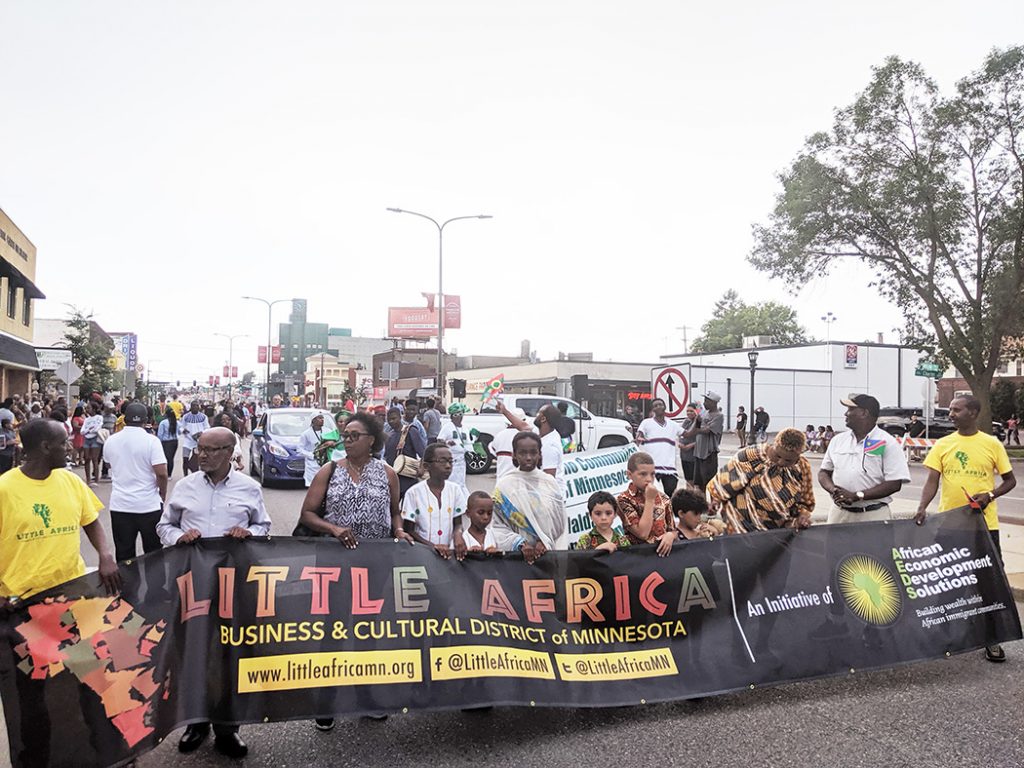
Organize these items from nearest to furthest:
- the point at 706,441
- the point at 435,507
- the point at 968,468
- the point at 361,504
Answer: the point at 361,504 → the point at 435,507 → the point at 968,468 → the point at 706,441

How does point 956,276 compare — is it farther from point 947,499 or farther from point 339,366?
point 339,366

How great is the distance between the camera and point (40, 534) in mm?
3994

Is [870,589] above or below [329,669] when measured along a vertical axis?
above

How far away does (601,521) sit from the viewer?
16.8 feet

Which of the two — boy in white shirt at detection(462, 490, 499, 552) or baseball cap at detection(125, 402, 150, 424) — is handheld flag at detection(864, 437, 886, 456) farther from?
baseball cap at detection(125, 402, 150, 424)

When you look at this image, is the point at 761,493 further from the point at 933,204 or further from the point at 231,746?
the point at 933,204

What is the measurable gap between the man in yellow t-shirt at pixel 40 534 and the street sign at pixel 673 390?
796 cm

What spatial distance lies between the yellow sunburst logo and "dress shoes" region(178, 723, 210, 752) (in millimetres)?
4037

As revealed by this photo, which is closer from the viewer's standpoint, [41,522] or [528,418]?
[41,522]

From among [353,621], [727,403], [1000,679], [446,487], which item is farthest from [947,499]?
[727,403]

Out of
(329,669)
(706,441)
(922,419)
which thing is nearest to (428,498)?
(329,669)

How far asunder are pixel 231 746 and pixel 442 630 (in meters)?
1.21

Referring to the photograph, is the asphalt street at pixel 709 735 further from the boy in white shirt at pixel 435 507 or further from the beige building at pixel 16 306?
the beige building at pixel 16 306

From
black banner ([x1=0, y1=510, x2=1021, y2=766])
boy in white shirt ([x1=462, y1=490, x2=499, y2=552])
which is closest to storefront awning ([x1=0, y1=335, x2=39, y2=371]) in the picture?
black banner ([x1=0, y1=510, x2=1021, y2=766])
